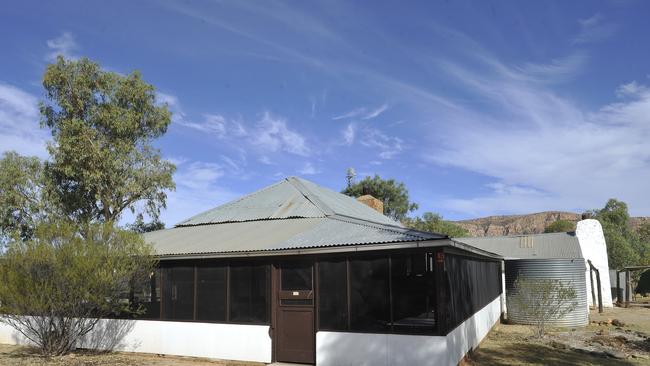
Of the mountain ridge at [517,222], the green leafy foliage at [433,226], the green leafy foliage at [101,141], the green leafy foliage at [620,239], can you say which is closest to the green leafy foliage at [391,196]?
the green leafy foliage at [433,226]

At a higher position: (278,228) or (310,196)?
(310,196)

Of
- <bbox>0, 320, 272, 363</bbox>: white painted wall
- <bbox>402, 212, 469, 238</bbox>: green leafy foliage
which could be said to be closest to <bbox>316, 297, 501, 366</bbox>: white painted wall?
<bbox>0, 320, 272, 363</bbox>: white painted wall

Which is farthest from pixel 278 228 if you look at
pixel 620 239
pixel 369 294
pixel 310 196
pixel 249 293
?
pixel 620 239

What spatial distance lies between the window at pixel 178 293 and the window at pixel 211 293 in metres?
0.22

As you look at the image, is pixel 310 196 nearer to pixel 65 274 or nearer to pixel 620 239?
pixel 65 274

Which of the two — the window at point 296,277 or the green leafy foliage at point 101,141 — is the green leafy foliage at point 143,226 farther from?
the window at point 296,277

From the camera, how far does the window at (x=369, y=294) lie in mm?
10258

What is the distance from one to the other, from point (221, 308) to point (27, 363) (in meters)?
4.53

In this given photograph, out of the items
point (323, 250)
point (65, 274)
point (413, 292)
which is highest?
point (323, 250)

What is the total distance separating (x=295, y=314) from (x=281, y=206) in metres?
5.25

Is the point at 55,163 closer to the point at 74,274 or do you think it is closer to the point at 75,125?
the point at 75,125

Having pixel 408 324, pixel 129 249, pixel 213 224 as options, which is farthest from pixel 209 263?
pixel 408 324

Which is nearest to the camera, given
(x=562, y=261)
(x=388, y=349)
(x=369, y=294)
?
(x=388, y=349)

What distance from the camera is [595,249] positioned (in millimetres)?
29766
